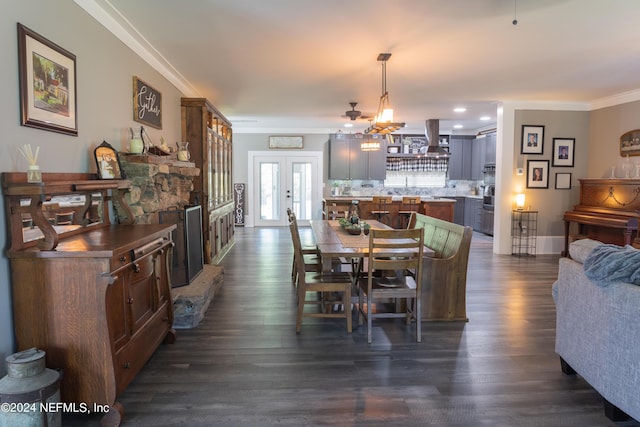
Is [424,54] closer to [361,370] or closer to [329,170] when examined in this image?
[361,370]

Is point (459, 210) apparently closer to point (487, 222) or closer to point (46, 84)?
point (487, 222)

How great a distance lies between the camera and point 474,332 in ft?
10.9

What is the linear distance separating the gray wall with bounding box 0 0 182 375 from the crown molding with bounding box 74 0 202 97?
5cm

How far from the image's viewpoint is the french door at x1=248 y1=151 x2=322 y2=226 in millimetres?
10219

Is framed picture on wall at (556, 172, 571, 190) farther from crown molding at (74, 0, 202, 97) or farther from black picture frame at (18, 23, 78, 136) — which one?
black picture frame at (18, 23, 78, 136)

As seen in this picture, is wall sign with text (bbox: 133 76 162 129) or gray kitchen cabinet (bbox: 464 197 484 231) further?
gray kitchen cabinet (bbox: 464 197 484 231)

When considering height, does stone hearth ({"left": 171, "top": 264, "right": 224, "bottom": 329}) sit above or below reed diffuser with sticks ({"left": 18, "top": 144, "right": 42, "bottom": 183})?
below

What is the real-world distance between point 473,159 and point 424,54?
699cm

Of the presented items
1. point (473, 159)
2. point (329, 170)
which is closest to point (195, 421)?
point (329, 170)

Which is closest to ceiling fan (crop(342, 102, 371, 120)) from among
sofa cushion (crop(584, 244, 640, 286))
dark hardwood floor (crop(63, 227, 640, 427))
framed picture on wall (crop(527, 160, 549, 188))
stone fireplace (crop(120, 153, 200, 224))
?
stone fireplace (crop(120, 153, 200, 224))

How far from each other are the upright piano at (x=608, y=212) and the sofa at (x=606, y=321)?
3.63m

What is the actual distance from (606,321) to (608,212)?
4.64 metres

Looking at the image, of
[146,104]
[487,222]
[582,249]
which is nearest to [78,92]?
[146,104]

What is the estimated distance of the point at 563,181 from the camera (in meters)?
6.82
